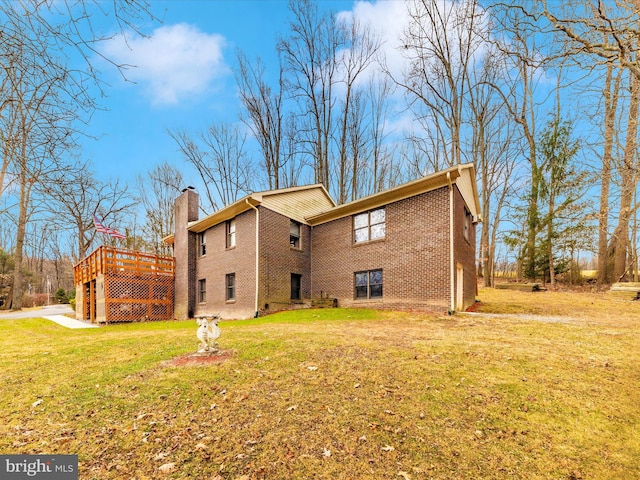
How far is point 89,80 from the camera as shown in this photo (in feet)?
9.74

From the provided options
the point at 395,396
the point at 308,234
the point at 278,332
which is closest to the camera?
the point at 395,396

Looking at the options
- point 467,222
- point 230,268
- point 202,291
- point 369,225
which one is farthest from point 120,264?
point 467,222

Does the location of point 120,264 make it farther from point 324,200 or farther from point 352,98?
point 352,98

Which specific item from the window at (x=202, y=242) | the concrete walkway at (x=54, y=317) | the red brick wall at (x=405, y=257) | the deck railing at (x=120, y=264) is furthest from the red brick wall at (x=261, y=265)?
the concrete walkway at (x=54, y=317)

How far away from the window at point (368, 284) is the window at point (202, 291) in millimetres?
8650

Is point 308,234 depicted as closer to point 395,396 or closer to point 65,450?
point 395,396

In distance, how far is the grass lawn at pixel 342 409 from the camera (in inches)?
109

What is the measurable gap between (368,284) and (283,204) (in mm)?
5753

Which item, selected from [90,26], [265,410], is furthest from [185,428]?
[90,26]

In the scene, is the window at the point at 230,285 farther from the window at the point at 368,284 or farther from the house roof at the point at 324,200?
the window at the point at 368,284

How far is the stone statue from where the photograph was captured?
19.2ft

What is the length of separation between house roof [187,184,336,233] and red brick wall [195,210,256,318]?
0.46 m

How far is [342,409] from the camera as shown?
3686 millimetres

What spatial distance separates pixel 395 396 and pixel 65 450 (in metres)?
3.74
